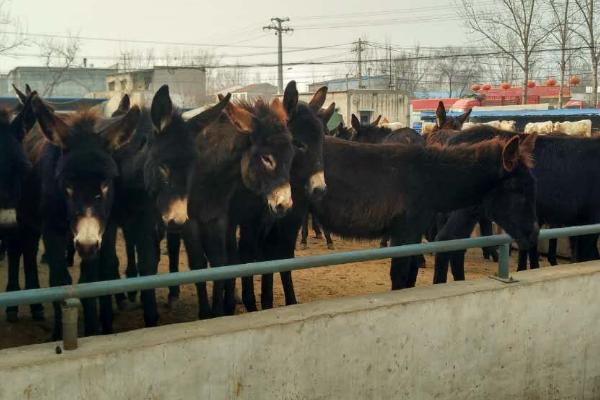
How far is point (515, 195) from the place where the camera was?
212 inches

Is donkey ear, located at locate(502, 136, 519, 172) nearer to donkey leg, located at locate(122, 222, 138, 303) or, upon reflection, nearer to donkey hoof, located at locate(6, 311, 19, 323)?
donkey leg, located at locate(122, 222, 138, 303)

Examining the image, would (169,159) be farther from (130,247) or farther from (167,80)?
(167,80)

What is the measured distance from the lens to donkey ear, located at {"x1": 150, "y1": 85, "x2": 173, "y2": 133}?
470 cm

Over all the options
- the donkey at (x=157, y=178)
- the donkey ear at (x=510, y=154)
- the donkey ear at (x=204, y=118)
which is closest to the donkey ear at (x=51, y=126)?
the donkey at (x=157, y=178)

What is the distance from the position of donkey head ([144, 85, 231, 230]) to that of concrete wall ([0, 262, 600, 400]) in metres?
1.36

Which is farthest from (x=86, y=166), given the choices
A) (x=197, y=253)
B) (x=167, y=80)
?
(x=167, y=80)

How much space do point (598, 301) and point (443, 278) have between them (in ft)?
6.51

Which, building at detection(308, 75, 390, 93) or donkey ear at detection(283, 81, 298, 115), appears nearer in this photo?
donkey ear at detection(283, 81, 298, 115)

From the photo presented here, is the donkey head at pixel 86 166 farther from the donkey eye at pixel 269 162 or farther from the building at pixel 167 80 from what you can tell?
the building at pixel 167 80

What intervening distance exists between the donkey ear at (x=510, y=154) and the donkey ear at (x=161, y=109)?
112 inches

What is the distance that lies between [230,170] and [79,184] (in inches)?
65.1

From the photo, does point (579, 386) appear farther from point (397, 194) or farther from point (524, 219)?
point (397, 194)

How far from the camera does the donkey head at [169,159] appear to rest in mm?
4582

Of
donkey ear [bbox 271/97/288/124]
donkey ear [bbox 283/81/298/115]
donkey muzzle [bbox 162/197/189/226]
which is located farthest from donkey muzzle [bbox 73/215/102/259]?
donkey ear [bbox 283/81/298/115]
